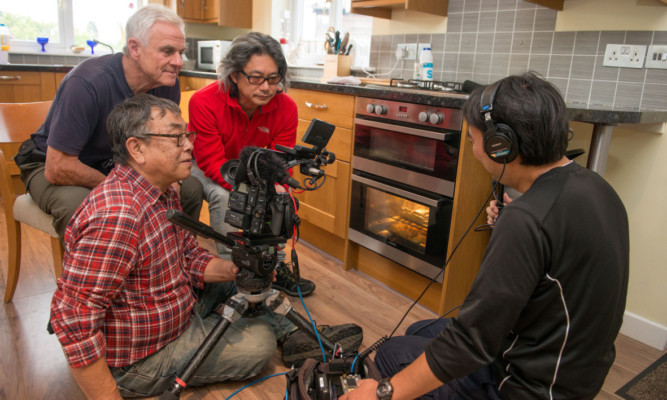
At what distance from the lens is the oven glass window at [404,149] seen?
2.08 m

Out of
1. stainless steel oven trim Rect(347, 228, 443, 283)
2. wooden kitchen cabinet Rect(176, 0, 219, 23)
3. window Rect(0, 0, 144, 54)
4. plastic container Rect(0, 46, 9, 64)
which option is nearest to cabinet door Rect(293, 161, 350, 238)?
stainless steel oven trim Rect(347, 228, 443, 283)

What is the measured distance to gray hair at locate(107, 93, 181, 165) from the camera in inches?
52.3

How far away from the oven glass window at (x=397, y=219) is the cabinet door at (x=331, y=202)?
167 mm

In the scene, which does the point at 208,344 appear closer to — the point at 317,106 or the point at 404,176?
the point at 404,176

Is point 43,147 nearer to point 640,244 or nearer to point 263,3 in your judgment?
point 640,244

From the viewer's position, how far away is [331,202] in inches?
105

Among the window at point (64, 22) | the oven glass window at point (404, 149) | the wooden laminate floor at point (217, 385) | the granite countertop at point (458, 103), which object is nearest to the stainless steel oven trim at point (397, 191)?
the oven glass window at point (404, 149)

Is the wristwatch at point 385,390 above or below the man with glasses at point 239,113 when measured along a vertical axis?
below

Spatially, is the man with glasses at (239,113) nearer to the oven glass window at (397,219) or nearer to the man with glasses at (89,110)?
the man with glasses at (89,110)

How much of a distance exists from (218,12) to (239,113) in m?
2.73

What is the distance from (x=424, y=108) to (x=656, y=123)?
2.95 feet

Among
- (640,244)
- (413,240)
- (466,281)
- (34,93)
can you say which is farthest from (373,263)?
(34,93)

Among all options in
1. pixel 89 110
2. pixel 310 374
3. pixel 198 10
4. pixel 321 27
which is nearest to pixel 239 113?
pixel 89 110

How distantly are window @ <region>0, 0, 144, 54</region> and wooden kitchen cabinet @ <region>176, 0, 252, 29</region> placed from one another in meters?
0.63
